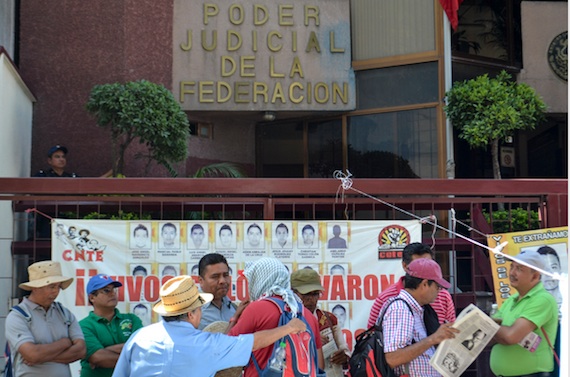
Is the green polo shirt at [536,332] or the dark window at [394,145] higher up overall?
the dark window at [394,145]

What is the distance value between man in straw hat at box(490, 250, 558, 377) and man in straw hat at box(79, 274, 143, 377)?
2823 millimetres

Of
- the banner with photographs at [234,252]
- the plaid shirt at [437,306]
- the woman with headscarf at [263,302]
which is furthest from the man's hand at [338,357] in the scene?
the banner with photographs at [234,252]

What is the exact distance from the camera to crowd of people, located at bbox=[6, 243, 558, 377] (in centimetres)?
439

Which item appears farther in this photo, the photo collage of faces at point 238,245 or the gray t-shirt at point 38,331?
the photo collage of faces at point 238,245

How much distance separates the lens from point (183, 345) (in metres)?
4.34

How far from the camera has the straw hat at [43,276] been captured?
5.71 m

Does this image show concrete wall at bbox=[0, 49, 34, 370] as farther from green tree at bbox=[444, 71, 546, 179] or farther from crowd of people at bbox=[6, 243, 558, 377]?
green tree at bbox=[444, 71, 546, 179]

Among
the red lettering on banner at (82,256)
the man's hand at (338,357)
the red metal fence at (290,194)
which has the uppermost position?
the red metal fence at (290,194)

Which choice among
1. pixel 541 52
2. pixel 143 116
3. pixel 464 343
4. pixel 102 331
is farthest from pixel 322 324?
pixel 541 52

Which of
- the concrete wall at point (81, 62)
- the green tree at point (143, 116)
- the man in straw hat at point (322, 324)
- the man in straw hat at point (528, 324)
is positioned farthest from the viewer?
the concrete wall at point (81, 62)

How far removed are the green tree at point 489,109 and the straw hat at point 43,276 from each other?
7541mm

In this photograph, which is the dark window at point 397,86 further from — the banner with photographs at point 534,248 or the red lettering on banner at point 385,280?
the red lettering on banner at point 385,280

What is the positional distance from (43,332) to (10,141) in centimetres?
565

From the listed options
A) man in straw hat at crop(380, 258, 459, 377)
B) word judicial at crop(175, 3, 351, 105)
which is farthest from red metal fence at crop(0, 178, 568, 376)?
word judicial at crop(175, 3, 351, 105)
